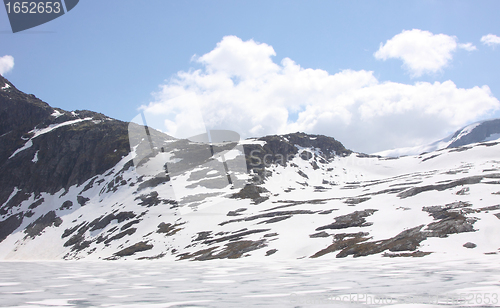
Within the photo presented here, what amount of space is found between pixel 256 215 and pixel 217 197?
79.3ft

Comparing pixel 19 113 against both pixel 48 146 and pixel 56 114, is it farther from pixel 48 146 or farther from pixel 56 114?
pixel 48 146

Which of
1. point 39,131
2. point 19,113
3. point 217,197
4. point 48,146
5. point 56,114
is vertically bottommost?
point 217,197

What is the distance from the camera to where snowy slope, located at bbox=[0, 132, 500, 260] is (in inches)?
1476

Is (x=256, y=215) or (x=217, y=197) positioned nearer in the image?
(x=256, y=215)

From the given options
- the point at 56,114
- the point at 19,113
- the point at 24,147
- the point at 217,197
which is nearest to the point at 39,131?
the point at 24,147

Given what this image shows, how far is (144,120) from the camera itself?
58469mm

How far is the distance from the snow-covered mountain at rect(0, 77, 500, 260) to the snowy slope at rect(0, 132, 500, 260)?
0.38 m

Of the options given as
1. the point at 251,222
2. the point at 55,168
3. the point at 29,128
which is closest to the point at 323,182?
the point at 251,222

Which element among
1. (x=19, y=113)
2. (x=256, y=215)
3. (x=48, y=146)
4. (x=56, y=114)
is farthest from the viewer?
(x=56, y=114)

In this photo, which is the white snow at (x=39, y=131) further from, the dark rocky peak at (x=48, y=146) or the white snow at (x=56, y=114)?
the white snow at (x=56, y=114)

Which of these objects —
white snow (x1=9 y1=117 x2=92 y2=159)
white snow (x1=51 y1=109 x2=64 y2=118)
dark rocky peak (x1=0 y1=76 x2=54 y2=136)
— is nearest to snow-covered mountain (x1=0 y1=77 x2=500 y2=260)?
dark rocky peak (x1=0 y1=76 x2=54 y2=136)

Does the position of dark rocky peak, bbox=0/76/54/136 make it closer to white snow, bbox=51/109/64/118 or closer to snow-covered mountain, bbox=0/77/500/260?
snow-covered mountain, bbox=0/77/500/260

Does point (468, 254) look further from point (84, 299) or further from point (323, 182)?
point (323, 182)

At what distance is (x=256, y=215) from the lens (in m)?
69.1
